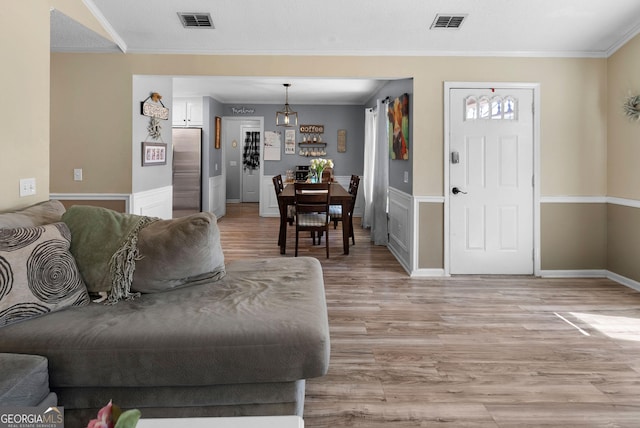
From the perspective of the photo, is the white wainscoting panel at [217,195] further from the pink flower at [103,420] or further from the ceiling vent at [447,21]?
the pink flower at [103,420]

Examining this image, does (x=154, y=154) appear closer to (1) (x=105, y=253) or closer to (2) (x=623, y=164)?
(1) (x=105, y=253)

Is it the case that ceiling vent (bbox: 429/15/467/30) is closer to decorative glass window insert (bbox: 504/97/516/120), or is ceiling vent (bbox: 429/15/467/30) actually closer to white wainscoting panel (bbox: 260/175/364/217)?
decorative glass window insert (bbox: 504/97/516/120)

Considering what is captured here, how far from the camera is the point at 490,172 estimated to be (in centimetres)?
515

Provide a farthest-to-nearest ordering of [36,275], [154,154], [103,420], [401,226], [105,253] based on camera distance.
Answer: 1. [401,226]
2. [154,154]
3. [105,253]
4. [36,275]
5. [103,420]

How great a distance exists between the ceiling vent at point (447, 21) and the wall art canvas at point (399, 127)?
97cm

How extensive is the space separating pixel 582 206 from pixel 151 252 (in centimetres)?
454

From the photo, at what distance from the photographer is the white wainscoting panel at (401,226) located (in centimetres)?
536

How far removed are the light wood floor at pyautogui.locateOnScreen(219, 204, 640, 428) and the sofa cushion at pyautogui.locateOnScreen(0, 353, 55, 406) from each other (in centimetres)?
110

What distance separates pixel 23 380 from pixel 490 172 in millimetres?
4587

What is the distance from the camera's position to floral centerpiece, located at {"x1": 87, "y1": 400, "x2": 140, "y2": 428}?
3.16 feet

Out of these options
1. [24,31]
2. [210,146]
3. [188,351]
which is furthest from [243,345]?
[210,146]

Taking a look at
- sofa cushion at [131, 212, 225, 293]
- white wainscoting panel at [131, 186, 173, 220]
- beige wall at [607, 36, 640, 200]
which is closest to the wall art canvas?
beige wall at [607, 36, 640, 200]

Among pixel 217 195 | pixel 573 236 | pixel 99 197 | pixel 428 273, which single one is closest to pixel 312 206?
pixel 428 273

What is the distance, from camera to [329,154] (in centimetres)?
1052
